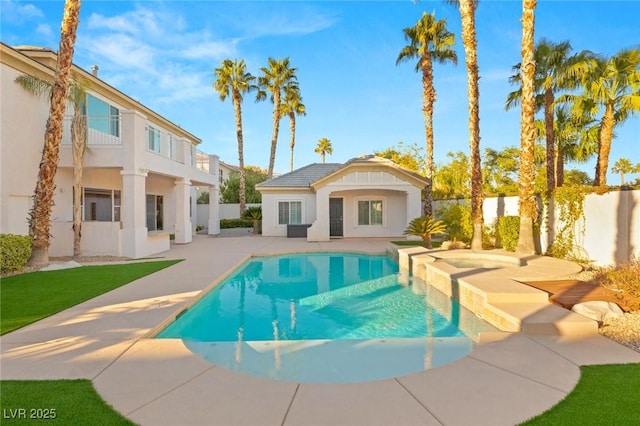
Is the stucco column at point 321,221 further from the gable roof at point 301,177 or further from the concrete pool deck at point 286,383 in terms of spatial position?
the concrete pool deck at point 286,383

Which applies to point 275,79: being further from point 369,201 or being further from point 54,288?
point 54,288

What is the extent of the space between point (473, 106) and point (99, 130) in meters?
17.8

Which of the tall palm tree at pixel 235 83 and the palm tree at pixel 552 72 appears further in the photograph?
the tall palm tree at pixel 235 83

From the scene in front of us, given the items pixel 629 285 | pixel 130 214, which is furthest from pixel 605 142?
pixel 130 214

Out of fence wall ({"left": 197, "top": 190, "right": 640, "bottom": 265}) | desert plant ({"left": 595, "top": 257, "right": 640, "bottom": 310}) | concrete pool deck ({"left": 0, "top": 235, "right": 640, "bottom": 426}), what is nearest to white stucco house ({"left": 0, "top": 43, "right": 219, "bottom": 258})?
concrete pool deck ({"left": 0, "top": 235, "right": 640, "bottom": 426})

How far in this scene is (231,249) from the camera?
56.7 feet

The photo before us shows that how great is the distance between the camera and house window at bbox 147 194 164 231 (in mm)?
24312

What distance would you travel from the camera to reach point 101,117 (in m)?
15.8

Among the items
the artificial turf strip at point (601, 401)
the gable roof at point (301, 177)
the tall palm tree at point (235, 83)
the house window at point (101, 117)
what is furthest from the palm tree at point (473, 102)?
the tall palm tree at point (235, 83)

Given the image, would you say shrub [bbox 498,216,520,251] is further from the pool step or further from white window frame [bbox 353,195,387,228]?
white window frame [bbox 353,195,387,228]

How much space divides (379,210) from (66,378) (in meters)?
21.6

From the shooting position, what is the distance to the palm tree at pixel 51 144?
38.9 feet

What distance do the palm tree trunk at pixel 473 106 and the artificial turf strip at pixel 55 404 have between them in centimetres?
1506

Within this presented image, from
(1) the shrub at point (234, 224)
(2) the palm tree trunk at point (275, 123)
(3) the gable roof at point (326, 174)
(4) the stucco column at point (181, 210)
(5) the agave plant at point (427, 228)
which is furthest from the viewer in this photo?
(2) the palm tree trunk at point (275, 123)
